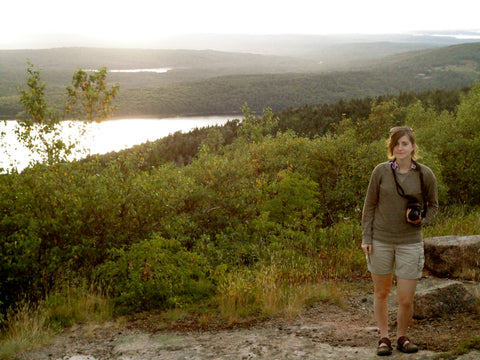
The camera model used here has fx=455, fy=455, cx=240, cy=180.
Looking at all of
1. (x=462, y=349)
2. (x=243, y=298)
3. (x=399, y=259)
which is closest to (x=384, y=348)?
(x=462, y=349)

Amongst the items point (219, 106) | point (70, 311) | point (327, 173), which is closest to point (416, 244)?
point (70, 311)

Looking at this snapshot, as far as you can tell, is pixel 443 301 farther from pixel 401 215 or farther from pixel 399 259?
pixel 401 215

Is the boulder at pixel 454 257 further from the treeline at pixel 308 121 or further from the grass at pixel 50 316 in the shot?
the treeline at pixel 308 121

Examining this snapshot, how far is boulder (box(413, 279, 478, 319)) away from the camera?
5.63 meters

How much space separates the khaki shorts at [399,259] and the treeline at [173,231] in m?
2.74

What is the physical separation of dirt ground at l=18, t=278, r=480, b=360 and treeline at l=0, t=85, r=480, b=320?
68cm

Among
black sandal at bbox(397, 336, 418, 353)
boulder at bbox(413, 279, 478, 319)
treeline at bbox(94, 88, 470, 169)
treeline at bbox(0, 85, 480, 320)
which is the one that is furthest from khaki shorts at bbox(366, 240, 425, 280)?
treeline at bbox(94, 88, 470, 169)

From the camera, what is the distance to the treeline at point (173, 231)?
741cm

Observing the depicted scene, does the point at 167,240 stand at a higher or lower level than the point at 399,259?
lower

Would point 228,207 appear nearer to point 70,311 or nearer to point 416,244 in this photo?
point 70,311

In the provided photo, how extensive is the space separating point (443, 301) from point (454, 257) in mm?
2189

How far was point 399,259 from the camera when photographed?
4.32 meters

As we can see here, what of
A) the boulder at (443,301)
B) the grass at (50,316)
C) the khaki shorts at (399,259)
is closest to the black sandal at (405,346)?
the khaki shorts at (399,259)

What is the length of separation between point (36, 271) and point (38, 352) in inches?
94.7
